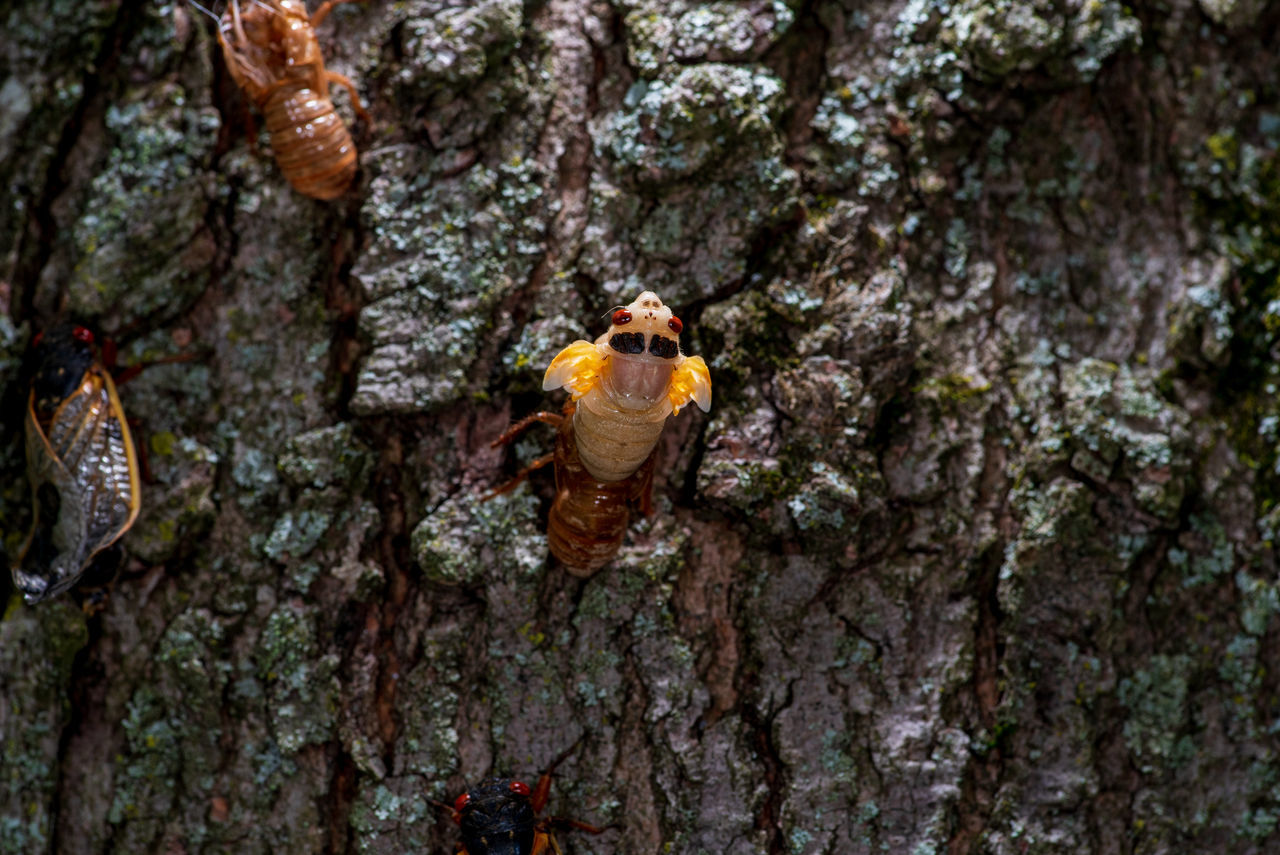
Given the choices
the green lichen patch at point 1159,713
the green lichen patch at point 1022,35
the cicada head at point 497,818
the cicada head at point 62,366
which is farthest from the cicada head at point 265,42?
the green lichen patch at point 1159,713

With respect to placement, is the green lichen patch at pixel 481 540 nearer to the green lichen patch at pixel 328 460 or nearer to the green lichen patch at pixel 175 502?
the green lichen patch at pixel 328 460

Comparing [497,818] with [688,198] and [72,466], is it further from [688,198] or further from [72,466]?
[688,198]

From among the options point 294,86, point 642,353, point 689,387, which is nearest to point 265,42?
point 294,86

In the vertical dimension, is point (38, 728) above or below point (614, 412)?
below

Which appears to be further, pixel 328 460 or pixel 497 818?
pixel 328 460

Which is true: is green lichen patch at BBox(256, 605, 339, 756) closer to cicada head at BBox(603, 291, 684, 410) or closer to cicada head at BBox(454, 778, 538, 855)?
cicada head at BBox(454, 778, 538, 855)

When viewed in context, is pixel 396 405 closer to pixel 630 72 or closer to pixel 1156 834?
pixel 630 72
